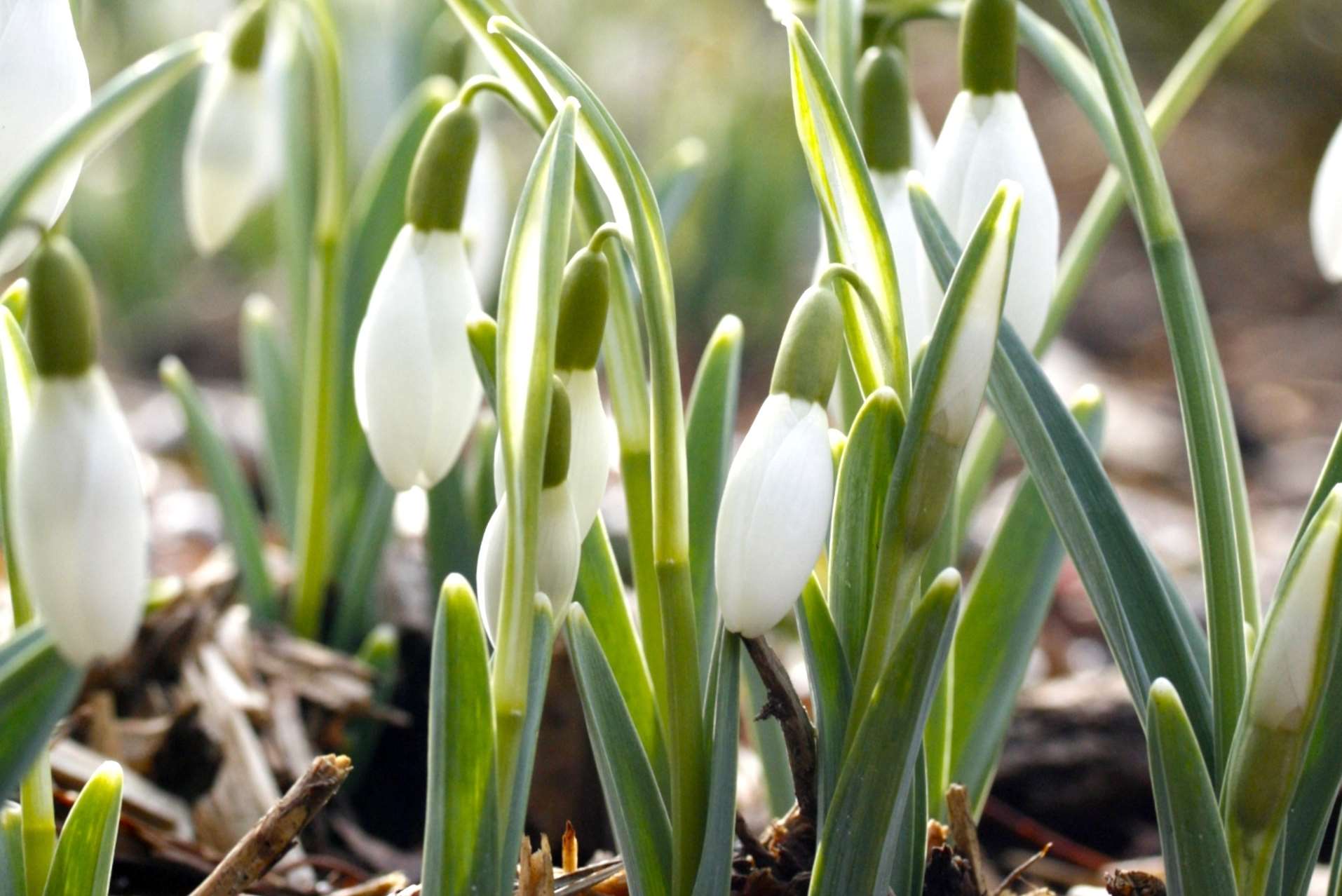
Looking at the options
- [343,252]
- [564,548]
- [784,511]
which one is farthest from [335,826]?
[784,511]

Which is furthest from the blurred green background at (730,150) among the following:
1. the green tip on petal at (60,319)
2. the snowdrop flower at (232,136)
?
the green tip on petal at (60,319)

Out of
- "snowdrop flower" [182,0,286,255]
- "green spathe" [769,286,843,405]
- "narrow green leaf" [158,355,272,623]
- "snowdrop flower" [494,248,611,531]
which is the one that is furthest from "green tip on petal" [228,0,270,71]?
"green spathe" [769,286,843,405]

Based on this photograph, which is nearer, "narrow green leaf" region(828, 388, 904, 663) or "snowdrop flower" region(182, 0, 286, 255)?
"narrow green leaf" region(828, 388, 904, 663)

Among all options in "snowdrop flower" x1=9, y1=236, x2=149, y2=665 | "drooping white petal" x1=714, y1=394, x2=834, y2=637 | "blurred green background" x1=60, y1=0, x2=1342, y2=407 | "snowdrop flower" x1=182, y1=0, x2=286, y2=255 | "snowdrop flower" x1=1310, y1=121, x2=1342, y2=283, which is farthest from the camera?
"blurred green background" x1=60, y1=0, x2=1342, y2=407

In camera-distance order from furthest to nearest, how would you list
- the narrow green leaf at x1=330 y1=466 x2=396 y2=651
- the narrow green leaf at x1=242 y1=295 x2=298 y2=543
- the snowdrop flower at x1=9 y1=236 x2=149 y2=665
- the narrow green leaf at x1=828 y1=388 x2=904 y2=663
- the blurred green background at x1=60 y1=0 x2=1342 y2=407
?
the blurred green background at x1=60 y1=0 x2=1342 y2=407 < the narrow green leaf at x1=242 y1=295 x2=298 y2=543 < the narrow green leaf at x1=330 y1=466 x2=396 y2=651 < the narrow green leaf at x1=828 y1=388 x2=904 y2=663 < the snowdrop flower at x1=9 y1=236 x2=149 y2=665

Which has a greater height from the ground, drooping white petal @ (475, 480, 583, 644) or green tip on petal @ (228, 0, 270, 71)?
green tip on petal @ (228, 0, 270, 71)

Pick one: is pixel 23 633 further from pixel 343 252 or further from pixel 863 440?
pixel 343 252

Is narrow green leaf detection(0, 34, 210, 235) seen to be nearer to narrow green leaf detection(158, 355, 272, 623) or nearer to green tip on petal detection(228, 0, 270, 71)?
green tip on petal detection(228, 0, 270, 71)

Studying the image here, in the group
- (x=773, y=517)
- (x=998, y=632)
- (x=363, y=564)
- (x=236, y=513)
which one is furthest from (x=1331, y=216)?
(x=236, y=513)
